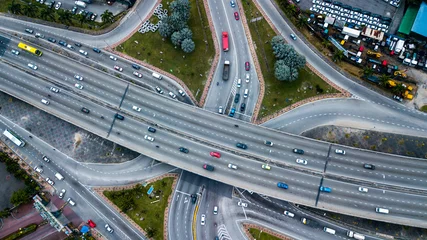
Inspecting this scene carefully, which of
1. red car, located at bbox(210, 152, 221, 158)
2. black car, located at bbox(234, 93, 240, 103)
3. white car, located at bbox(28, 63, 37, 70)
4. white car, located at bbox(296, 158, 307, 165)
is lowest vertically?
red car, located at bbox(210, 152, 221, 158)

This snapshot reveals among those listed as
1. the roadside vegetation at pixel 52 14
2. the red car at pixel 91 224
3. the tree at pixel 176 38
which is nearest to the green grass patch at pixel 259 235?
the red car at pixel 91 224

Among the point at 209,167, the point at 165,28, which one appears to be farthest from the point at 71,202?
the point at 165,28

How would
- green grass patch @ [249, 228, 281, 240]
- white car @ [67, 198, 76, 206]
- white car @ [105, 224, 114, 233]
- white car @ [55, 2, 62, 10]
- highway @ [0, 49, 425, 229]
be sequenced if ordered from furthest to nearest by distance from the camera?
1. white car @ [55, 2, 62, 10]
2. white car @ [67, 198, 76, 206]
3. white car @ [105, 224, 114, 233]
4. green grass patch @ [249, 228, 281, 240]
5. highway @ [0, 49, 425, 229]

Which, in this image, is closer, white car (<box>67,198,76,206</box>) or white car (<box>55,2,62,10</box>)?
white car (<box>67,198,76,206</box>)

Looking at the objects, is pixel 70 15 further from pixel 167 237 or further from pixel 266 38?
pixel 167 237

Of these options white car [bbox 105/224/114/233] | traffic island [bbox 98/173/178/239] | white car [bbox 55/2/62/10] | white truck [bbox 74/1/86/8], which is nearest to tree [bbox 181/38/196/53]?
traffic island [bbox 98/173/178/239]

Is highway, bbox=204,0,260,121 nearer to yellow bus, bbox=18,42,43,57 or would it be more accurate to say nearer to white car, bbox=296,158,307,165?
white car, bbox=296,158,307,165

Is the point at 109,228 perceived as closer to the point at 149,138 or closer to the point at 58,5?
the point at 149,138
